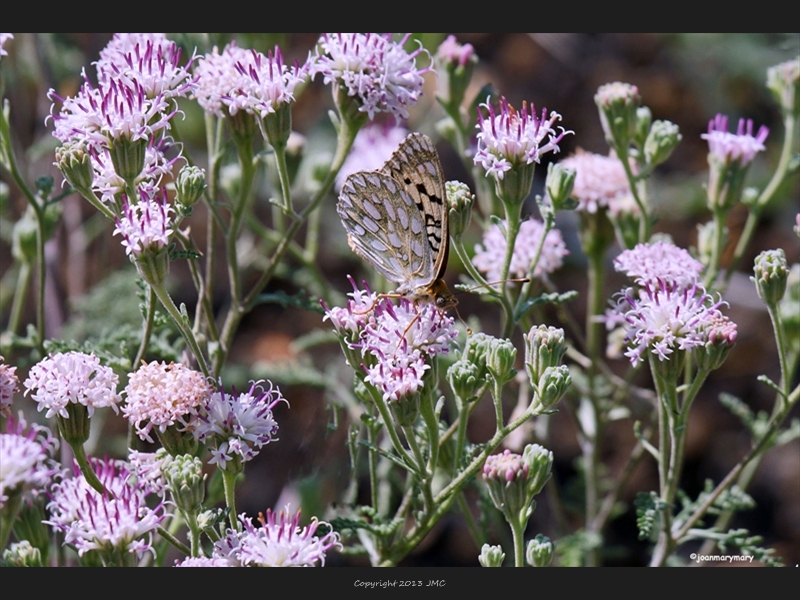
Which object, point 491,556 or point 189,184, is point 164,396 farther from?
point 491,556

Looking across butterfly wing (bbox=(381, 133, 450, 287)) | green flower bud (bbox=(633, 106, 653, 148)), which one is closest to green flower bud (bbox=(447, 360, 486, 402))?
butterfly wing (bbox=(381, 133, 450, 287))

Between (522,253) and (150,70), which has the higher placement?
(150,70)

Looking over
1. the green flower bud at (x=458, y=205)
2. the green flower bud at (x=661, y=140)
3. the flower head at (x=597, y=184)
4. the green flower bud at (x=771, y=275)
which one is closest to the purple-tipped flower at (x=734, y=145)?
the green flower bud at (x=661, y=140)

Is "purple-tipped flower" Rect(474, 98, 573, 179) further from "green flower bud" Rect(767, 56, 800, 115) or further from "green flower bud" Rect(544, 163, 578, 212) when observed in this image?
"green flower bud" Rect(767, 56, 800, 115)

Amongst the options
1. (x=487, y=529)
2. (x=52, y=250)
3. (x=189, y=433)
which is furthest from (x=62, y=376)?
(x=52, y=250)

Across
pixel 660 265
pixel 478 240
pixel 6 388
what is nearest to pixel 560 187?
pixel 660 265

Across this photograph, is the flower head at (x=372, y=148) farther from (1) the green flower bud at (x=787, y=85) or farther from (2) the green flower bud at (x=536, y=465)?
(2) the green flower bud at (x=536, y=465)
